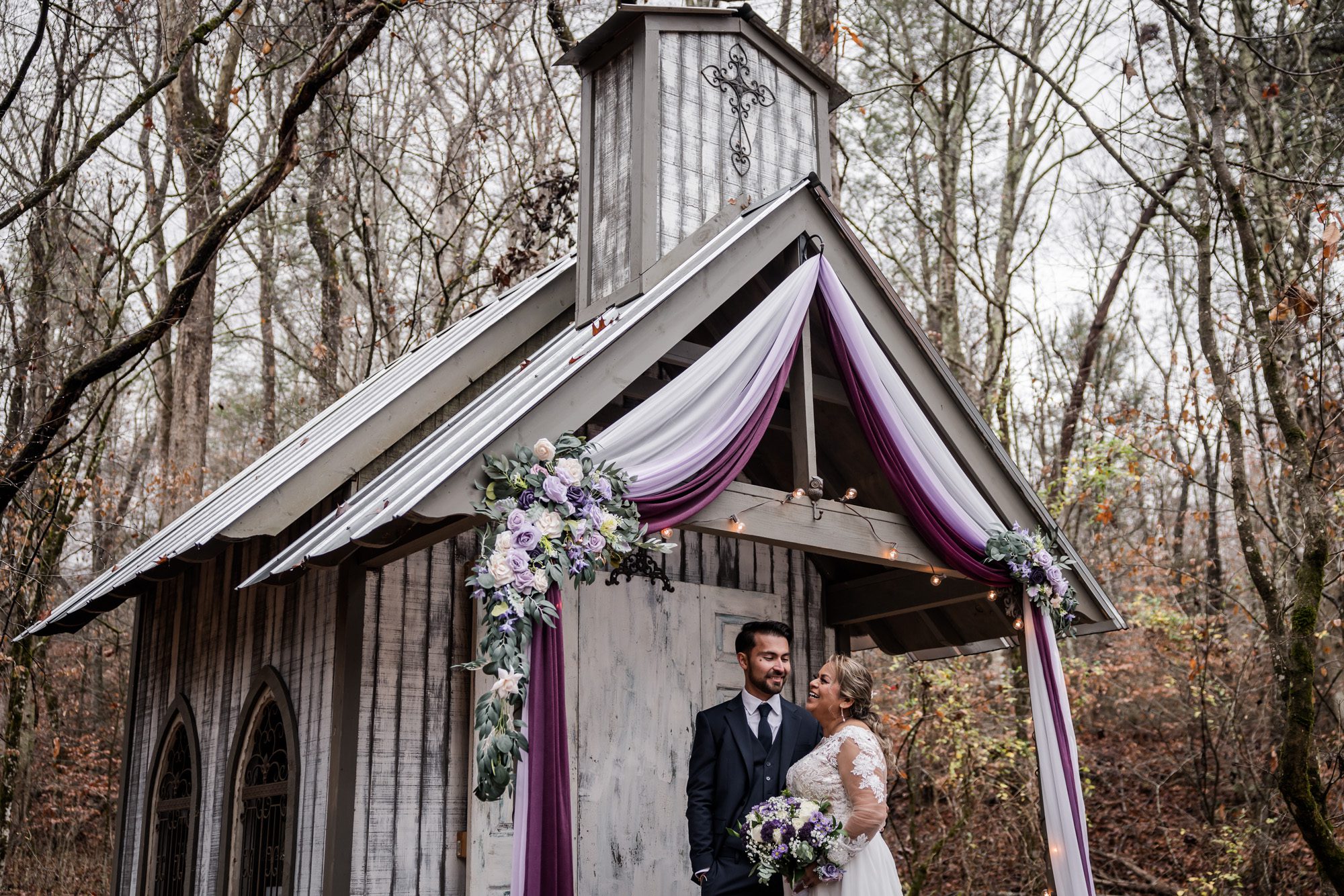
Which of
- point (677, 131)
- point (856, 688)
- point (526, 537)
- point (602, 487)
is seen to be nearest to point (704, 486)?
point (602, 487)

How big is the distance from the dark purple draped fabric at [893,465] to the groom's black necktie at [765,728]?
1303 millimetres

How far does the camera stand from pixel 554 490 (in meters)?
5.05

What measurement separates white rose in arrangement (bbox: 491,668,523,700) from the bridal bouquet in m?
1.55

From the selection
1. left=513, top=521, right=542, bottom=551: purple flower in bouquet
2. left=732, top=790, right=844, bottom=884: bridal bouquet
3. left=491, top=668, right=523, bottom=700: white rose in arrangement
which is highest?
left=513, top=521, right=542, bottom=551: purple flower in bouquet

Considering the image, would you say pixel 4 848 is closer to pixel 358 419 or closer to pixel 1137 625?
pixel 358 419

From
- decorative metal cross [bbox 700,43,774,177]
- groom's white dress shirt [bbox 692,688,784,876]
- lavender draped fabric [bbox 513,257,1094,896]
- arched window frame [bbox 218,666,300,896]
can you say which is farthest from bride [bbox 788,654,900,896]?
decorative metal cross [bbox 700,43,774,177]

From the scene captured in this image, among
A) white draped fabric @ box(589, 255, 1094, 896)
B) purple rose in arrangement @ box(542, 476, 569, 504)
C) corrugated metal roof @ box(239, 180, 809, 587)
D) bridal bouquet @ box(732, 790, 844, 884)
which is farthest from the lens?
white draped fabric @ box(589, 255, 1094, 896)

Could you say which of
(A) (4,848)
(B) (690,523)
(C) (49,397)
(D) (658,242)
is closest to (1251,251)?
(D) (658,242)

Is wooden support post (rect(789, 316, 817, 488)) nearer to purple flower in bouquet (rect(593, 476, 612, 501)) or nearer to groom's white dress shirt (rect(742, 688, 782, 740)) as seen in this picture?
groom's white dress shirt (rect(742, 688, 782, 740))

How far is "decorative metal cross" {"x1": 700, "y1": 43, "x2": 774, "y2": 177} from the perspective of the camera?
8.21 m

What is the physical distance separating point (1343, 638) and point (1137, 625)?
5.64 meters

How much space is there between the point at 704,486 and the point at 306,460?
2510mm

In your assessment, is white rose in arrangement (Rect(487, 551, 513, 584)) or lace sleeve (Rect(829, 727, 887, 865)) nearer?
white rose in arrangement (Rect(487, 551, 513, 584))

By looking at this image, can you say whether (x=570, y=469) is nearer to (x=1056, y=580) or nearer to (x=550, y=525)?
(x=550, y=525)
